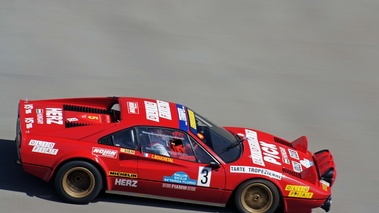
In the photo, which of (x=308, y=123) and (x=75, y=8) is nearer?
(x=308, y=123)

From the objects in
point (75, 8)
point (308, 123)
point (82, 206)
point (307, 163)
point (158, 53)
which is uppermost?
point (75, 8)

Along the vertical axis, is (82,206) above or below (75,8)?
below

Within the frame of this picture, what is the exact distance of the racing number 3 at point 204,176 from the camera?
8.53 metres

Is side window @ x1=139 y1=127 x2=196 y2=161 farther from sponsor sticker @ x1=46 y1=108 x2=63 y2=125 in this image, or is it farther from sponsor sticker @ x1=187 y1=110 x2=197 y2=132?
sponsor sticker @ x1=46 y1=108 x2=63 y2=125

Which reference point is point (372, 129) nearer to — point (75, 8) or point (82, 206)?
point (82, 206)

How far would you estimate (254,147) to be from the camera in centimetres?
928

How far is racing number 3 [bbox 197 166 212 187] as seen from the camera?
8531 millimetres

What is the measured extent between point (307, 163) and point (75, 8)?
7089mm

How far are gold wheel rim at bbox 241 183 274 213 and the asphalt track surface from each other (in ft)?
3.65

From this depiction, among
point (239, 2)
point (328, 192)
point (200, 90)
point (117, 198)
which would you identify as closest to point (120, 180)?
point (117, 198)

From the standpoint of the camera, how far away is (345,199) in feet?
31.7

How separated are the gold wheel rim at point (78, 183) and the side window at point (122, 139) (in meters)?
0.45

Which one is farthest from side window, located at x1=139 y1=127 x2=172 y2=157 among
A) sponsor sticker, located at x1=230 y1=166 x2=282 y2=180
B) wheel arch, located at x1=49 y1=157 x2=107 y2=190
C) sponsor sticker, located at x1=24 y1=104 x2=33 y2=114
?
sponsor sticker, located at x1=24 y1=104 x2=33 y2=114

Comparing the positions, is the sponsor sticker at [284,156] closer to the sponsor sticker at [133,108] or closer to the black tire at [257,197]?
the black tire at [257,197]
